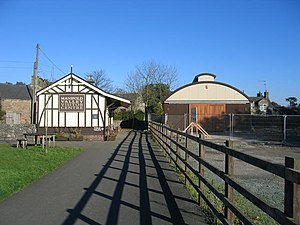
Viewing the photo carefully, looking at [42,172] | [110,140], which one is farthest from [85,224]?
[110,140]

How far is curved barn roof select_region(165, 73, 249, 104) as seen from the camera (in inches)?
1543

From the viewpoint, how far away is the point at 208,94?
129ft

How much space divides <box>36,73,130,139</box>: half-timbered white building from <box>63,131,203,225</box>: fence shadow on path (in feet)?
52.7

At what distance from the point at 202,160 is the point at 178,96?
33670 mm

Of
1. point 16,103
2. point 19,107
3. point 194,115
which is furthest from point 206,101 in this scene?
point 16,103

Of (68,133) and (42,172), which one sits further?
(68,133)

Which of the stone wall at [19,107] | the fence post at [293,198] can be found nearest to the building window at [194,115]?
the stone wall at [19,107]

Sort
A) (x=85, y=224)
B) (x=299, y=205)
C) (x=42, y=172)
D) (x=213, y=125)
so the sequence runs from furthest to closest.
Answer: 1. (x=213, y=125)
2. (x=42, y=172)
3. (x=85, y=224)
4. (x=299, y=205)

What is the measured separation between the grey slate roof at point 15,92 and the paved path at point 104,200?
1756 inches

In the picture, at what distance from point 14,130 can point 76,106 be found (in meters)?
6.24

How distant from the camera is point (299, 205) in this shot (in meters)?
2.84

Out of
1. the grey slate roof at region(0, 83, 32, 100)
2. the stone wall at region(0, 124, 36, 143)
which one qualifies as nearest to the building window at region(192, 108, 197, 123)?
the stone wall at region(0, 124, 36, 143)

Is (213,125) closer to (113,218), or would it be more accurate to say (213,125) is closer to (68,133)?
(68,133)

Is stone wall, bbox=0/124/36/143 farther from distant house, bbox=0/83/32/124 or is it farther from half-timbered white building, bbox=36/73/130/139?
distant house, bbox=0/83/32/124
